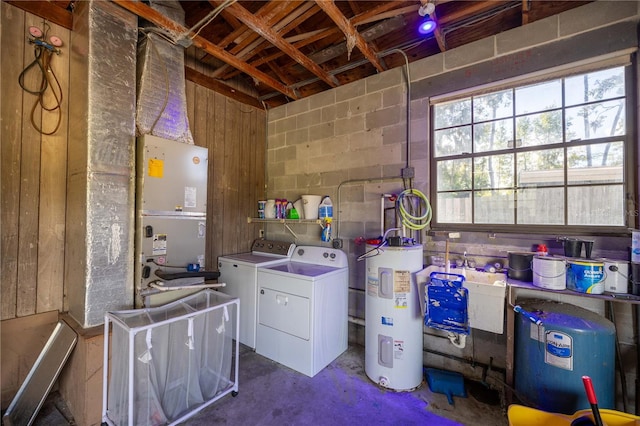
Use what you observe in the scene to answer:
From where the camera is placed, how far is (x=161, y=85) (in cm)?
221

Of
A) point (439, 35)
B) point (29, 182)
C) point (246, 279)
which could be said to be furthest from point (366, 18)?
point (29, 182)

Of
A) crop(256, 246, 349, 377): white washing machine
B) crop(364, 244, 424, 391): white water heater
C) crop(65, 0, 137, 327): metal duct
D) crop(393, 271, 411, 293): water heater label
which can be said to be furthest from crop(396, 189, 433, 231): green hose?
crop(65, 0, 137, 327): metal duct

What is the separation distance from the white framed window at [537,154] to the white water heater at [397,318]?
690 millimetres

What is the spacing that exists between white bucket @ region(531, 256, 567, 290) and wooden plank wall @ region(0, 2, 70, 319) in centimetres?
349

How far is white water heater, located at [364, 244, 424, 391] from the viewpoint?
2.17 meters

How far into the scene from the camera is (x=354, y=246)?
3.00 m

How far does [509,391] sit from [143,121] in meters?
3.40

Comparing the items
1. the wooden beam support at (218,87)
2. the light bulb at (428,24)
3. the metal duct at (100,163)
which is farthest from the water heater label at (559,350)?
the wooden beam support at (218,87)

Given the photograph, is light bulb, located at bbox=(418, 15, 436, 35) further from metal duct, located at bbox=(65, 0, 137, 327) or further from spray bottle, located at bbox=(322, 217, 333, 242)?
metal duct, located at bbox=(65, 0, 137, 327)

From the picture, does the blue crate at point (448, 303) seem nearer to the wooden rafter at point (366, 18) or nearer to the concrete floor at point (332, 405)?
the concrete floor at point (332, 405)

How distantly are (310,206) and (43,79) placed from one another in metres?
2.42

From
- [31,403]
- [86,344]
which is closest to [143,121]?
[86,344]

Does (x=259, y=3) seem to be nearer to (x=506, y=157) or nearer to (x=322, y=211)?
(x=322, y=211)

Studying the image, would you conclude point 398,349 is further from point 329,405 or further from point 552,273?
point 552,273
